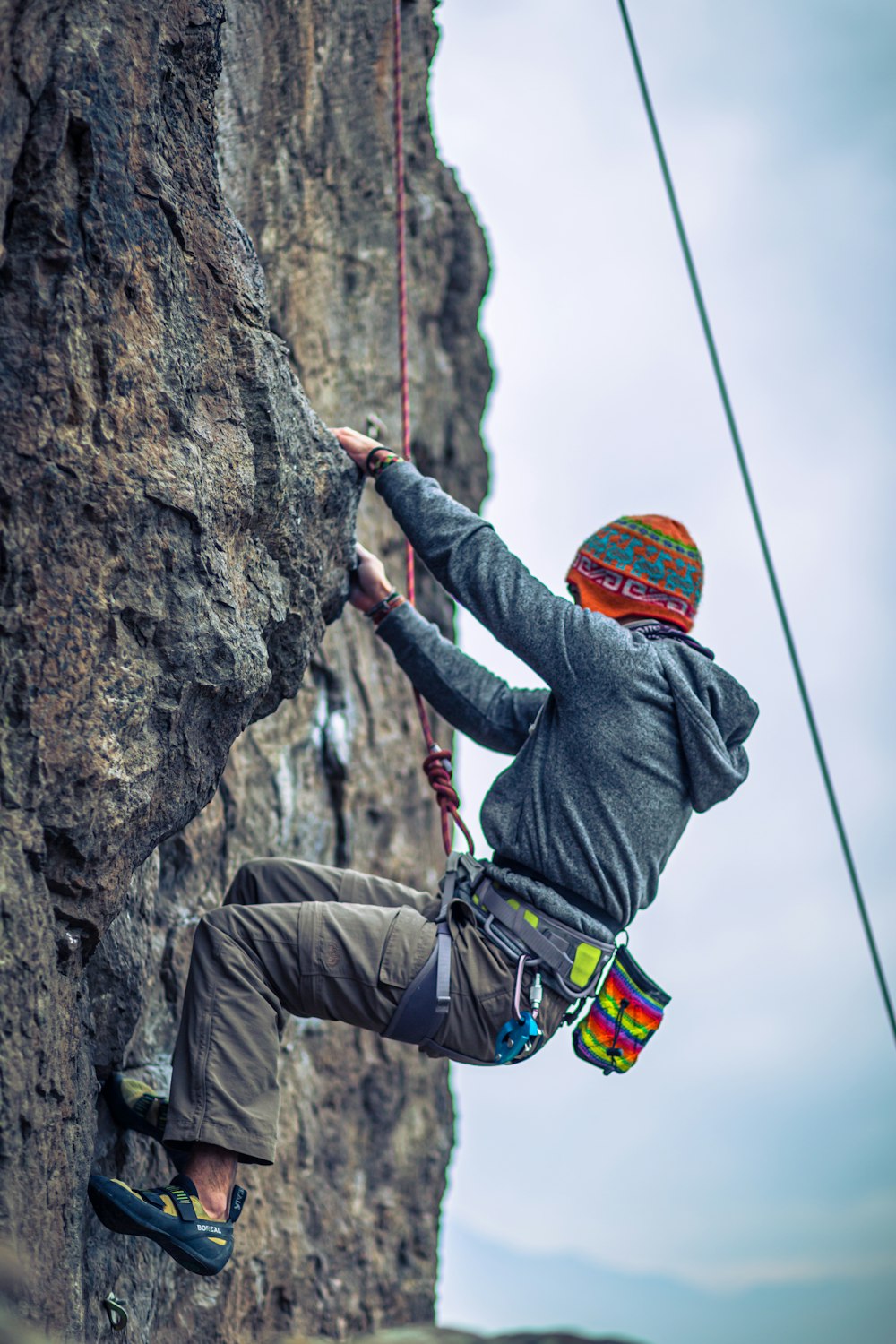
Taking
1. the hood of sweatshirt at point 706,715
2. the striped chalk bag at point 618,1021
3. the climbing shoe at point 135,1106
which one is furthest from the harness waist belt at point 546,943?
the climbing shoe at point 135,1106

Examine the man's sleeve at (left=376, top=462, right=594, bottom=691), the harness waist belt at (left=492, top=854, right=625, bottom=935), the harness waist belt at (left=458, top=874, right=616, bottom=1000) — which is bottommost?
the harness waist belt at (left=458, top=874, right=616, bottom=1000)

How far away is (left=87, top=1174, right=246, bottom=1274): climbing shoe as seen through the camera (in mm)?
3248

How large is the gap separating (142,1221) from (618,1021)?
1.43m

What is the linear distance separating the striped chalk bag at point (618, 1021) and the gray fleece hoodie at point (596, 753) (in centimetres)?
16

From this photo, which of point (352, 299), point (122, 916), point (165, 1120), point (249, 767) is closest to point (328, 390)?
point (352, 299)

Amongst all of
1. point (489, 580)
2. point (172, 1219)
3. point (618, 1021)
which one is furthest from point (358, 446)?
point (172, 1219)

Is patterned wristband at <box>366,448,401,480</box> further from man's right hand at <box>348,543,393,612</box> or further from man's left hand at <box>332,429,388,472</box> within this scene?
man's right hand at <box>348,543,393,612</box>

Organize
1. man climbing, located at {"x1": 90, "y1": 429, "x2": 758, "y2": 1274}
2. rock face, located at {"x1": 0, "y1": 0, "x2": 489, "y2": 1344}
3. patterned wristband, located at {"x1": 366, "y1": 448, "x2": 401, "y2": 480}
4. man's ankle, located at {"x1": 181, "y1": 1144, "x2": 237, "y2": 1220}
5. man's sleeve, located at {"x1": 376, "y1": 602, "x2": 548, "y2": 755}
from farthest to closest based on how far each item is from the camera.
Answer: man's sleeve, located at {"x1": 376, "y1": 602, "x2": 548, "y2": 755} < patterned wristband, located at {"x1": 366, "y1": 448, "x2": 401, "y2": 480} < man climbing, located at {"x1": 90, "y1": 429, "x2": 758, "y2": 1274} < man's ankle, located at {"x1": 181, "y1": 1144, "x2": 237, "y2": 1220} < rock face, located at {"x1": 0, "y1": 0, "x2": 489, "y2": 1344}

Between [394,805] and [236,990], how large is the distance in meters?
3.65

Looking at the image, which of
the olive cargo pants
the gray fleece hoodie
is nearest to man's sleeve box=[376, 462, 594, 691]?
the gray fleece hoodie

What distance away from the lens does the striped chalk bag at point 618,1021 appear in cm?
398

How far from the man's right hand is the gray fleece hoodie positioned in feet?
2.35

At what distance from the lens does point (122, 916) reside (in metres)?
3.89

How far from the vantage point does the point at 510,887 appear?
12.7ft
